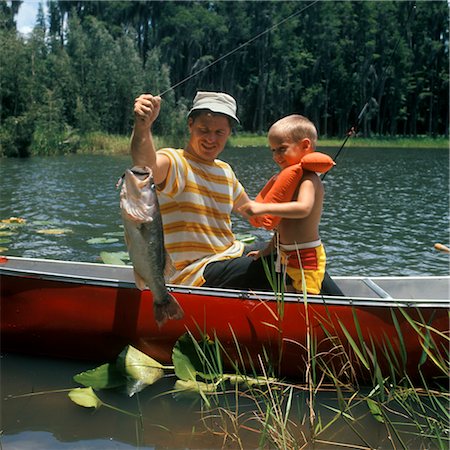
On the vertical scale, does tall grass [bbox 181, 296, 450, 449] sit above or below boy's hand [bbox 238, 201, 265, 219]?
below

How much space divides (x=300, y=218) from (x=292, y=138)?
1.58 feet

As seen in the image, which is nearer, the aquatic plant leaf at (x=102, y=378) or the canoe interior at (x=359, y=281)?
the aquatic plant leaf at (x=102, y=378)

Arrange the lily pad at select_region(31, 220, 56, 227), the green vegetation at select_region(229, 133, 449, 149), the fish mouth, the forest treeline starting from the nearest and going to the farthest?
the fish mouth, the lily pad at select_region(31, 220, 56, 227), the green vegetation at select_region(229, 133, 449, 149), the forest treeline

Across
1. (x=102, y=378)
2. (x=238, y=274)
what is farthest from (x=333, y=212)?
(x=102, y=378)

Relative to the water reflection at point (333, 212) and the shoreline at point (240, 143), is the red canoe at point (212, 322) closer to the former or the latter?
the water reflection at point (333, 212)

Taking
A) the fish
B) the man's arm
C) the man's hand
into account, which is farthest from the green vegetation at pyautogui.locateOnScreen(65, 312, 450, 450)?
the man's hand

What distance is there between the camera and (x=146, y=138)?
342 centimetres

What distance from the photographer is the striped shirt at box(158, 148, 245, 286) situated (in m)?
3.99

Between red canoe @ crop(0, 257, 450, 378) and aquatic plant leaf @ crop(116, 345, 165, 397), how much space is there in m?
0.09

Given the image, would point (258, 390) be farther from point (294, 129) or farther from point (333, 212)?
point (333, 212)

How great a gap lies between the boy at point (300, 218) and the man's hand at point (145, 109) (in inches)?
37.0

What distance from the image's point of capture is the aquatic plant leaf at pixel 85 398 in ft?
12.9

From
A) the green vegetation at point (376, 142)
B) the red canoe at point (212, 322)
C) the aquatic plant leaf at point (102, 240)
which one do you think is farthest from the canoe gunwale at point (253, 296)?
the green vegetation at point (376, 142)

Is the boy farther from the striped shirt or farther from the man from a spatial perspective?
the striped shirt
